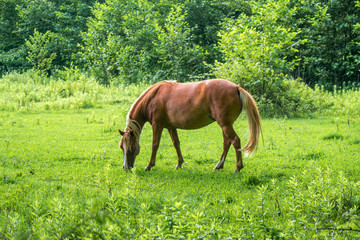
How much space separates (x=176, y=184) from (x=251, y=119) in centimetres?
184

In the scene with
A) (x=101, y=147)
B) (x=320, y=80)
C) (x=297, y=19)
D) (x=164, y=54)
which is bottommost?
(x=101, y=147)

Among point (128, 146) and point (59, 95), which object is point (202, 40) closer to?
point (59, 95)

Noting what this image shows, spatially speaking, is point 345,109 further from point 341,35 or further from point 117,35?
point 117,35

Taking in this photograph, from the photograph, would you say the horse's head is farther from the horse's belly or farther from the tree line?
the tree line

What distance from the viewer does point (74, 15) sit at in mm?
30250

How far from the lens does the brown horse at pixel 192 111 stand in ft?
22.0

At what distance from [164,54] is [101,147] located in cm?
1131

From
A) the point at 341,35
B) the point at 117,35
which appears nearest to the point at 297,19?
the point at 341,35

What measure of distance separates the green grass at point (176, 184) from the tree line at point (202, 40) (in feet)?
11.3

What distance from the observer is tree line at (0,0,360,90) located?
13.7 m

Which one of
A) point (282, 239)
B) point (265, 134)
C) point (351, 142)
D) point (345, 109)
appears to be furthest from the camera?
point (345, 109)

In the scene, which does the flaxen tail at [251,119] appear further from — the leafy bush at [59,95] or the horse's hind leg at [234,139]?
the leafy bush at [59,95]

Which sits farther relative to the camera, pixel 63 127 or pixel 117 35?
pixel 117 35

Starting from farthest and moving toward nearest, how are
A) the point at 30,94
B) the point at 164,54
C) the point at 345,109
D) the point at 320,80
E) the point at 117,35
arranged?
the point at 117,35 → the point at 320,80 → the point at 164,54 → the point at 30,94 → the point at 345,109
